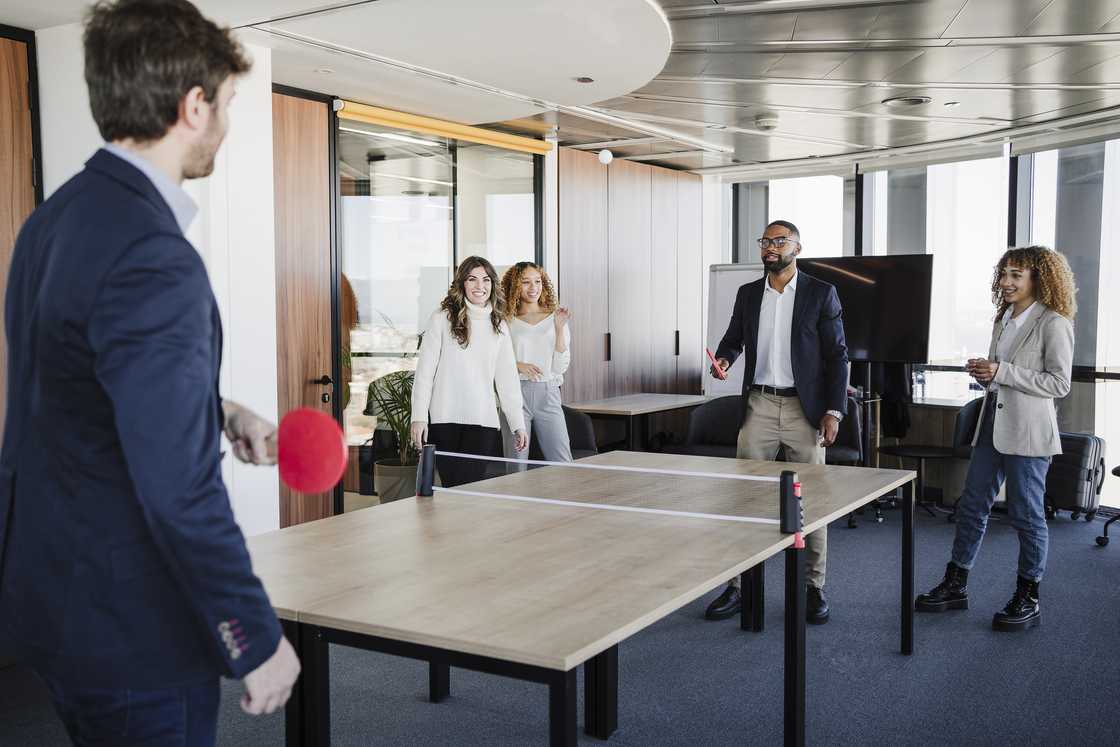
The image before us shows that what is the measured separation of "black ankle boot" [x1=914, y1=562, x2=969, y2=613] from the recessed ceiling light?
10.2 ft

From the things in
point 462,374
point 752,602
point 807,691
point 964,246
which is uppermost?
point 964,246

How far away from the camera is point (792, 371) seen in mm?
4922

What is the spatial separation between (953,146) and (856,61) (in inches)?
120

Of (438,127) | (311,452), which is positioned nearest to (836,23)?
(438,127)

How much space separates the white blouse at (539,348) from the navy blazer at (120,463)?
488 centimetres

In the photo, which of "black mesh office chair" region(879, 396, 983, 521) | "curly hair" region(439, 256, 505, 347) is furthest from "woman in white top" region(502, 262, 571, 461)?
"black mesh office chair" region(879, 396, 983, 521)

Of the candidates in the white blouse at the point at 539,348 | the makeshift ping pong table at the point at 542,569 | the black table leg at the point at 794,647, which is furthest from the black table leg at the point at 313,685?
the white blouse at the point at 539,348

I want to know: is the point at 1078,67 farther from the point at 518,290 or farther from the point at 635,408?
the point at 635,408

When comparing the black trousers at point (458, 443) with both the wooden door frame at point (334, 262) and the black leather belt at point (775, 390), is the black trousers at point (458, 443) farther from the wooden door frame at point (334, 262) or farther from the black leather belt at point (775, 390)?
the black leather belt at point (775, 390)

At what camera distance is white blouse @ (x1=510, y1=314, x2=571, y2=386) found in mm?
6316

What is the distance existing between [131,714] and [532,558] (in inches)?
52.1

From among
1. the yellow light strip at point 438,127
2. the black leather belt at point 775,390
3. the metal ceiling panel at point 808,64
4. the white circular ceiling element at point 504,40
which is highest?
the metal ceiling panel at point 808,64

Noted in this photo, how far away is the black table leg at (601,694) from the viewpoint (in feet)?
11.6

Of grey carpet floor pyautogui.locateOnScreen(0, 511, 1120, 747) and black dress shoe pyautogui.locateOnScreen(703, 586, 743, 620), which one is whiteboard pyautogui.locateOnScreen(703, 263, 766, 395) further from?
black dress shoe pyautogui.locateOnScreen(703, 586, 743, 620)
